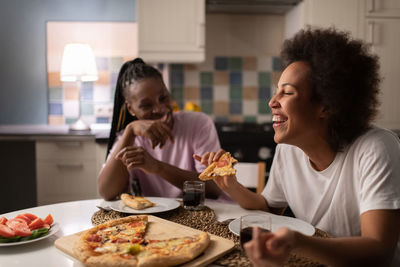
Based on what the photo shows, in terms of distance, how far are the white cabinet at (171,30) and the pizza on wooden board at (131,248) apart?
2276 mm

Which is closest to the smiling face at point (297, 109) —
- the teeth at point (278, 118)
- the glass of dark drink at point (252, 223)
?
the teeth at point (278, 118)

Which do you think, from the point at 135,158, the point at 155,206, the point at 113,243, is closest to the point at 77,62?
the point at 135,158

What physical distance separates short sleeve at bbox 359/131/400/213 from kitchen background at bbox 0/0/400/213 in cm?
204

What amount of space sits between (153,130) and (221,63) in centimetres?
197

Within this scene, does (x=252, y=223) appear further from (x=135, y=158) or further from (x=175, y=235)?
(x=135, y=158)

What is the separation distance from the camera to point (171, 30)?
10.7 ft

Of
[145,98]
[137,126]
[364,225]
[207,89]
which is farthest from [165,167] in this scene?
[207,89]

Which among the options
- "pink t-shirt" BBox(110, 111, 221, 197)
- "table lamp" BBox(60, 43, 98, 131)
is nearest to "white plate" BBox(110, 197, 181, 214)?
"pink t-shirt" BBox(110, 111, 221, 197)

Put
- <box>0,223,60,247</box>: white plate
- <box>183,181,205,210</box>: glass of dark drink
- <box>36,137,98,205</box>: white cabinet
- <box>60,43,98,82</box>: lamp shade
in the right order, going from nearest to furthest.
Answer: <box>0,223,60,247</box>: white plate → <box>183,181,205,210</box>: glass of dark drink → <box>36,137,98,205</box>: white cabinet → <box>60,43,98,82</box>: lamp shade

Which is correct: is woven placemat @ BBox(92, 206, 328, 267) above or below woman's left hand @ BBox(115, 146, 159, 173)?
below

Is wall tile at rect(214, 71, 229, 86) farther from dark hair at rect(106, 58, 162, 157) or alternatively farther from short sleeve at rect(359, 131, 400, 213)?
short sleeve at rect(359, 131, 400, 213)

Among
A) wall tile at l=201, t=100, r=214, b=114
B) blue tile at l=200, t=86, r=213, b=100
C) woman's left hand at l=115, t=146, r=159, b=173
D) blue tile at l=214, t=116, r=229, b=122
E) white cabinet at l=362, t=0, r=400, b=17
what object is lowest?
woman's left hand at l=115, t=146, r=159, b=173

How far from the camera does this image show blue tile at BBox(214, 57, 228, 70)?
3629mm

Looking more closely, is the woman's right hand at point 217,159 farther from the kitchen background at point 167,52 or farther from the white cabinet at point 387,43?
the white cabinet at point 387,43
